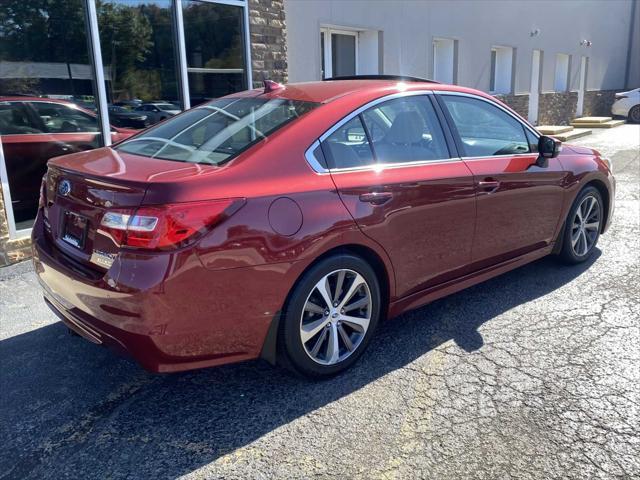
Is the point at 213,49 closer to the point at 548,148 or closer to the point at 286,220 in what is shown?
the point at 548,148

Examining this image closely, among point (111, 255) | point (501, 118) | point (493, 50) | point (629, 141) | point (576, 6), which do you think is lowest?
point (629, 141)

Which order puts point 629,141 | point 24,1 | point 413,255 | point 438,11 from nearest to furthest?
1. point 413,255
2. point 24,1
3. point 438,11
4. point 629,141

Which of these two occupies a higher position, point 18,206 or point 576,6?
point 576,6

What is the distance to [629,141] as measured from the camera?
592 inches

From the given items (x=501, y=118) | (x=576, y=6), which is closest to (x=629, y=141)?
(x=576, y=6)

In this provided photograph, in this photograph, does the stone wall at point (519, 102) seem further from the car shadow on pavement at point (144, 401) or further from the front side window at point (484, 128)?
the car shadow on pavement at point (144, 401)

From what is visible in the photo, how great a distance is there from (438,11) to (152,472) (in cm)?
1157

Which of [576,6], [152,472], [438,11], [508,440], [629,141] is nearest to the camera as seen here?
[152,472]

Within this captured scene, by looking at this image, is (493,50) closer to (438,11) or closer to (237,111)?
(438,11)

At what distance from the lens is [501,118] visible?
430 centimetres

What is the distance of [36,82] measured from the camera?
223 inches

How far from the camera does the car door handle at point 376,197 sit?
Answer: 3.14 m

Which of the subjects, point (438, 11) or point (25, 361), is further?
point (438, 11)

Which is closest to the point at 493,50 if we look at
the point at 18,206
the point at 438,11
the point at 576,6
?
the point at 438,11
